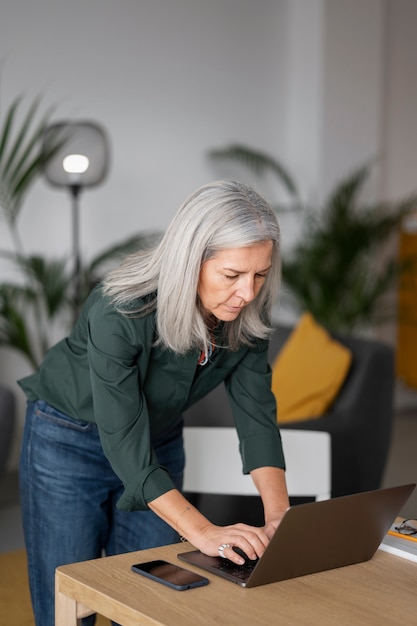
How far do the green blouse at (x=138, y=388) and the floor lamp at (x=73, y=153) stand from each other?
98.7 inches

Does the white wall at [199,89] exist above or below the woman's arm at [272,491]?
above

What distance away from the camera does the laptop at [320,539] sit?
68.2 inches

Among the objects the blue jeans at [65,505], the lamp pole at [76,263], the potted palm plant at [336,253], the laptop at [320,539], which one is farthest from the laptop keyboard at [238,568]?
the potted palm plant at [336,253]

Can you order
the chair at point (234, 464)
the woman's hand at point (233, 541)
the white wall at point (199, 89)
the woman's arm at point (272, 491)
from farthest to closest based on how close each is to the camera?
the white wall at point (199, 89) → the chair at point (234, 464) → the woman's arm at point (272, 491) → the woman's hand at point (233, 541)

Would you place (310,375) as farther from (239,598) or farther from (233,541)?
(239,598)

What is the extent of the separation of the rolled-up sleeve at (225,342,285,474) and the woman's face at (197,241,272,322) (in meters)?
0.31

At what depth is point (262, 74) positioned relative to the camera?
257 inches

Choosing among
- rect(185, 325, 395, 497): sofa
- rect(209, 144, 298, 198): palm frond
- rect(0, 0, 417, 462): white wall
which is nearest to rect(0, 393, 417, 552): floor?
rect(185, 325, 395, 497): sofa

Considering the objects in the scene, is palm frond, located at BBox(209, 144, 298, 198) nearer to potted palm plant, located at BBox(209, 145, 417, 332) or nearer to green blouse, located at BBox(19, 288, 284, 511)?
potted palm plant, located at BBox(209, 145, 417, 332)

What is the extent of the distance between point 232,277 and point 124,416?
0.36 meters

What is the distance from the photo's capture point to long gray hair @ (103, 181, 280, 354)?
1.97m

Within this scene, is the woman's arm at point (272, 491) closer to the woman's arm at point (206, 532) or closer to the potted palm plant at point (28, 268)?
the woman's arm at point (206, 532)

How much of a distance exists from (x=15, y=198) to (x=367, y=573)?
349 cm

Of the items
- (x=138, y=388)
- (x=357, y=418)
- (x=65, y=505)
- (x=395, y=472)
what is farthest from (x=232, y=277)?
(x=395, y=472)
